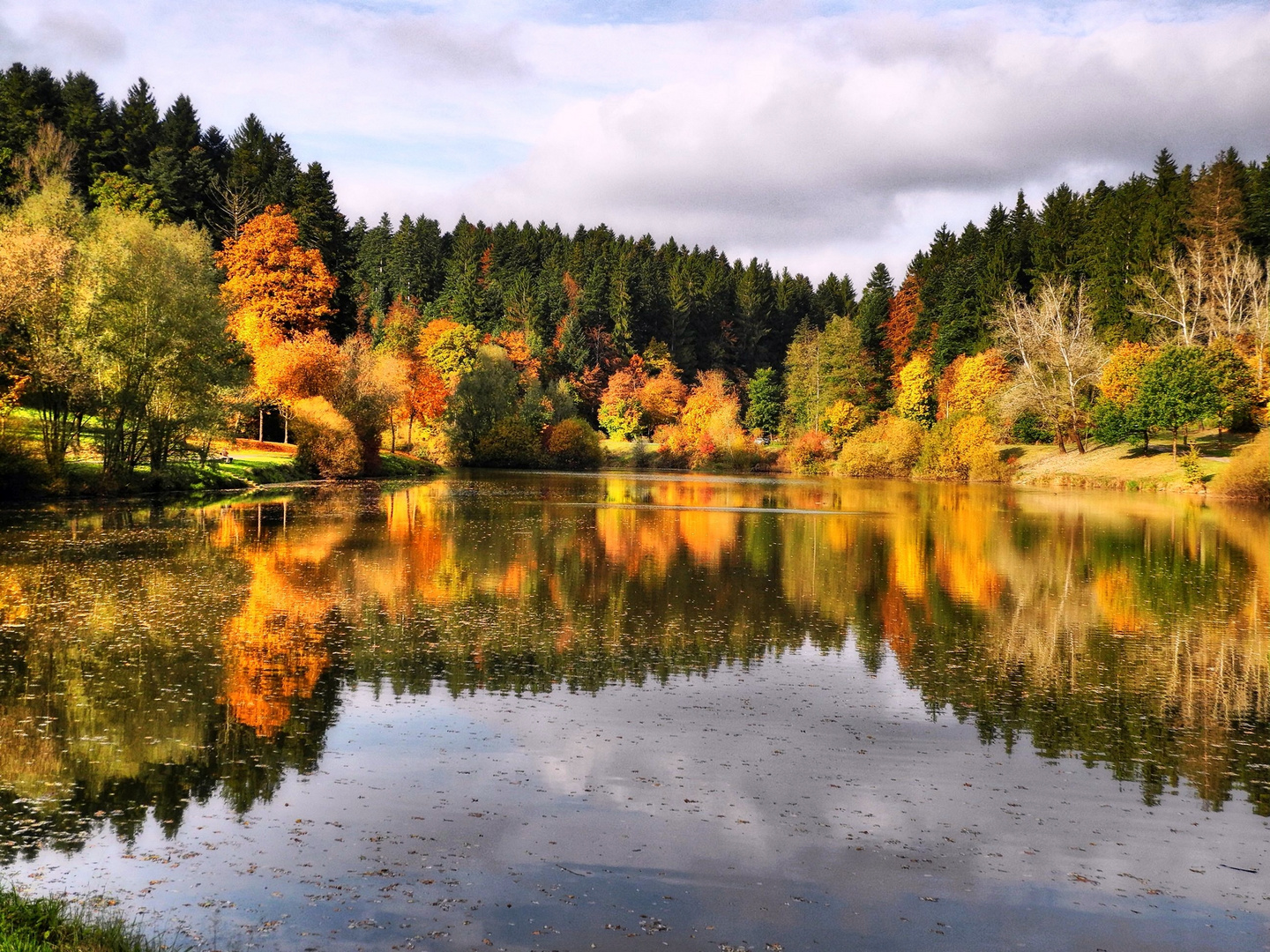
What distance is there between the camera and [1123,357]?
217 ft

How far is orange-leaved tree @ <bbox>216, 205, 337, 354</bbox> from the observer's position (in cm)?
6212

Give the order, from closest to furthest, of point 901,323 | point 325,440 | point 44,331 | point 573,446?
point 44,331 → point 325,440 → point 573,446 → point 901,323

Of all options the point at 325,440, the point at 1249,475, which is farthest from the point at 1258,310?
the point at 325,440

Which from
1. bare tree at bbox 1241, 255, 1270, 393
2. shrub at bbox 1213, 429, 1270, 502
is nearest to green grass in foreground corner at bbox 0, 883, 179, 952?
shrub at bbox 1213, 429, 1270, 502

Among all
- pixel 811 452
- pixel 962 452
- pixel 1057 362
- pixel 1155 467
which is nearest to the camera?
pixel 1155 467

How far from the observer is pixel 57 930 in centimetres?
534

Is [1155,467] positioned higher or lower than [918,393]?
lower

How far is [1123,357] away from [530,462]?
50858 mm

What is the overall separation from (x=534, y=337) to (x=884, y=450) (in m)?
47.2

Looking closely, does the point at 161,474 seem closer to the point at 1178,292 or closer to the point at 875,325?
the point at 1178,292

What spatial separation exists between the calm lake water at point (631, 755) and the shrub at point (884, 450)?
5921 centimetres

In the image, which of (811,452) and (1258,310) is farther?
(811,452)

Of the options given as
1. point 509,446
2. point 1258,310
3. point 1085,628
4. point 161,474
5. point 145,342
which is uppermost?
point 1258,310

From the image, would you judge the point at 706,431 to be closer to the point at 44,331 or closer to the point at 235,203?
the point at 235,203
